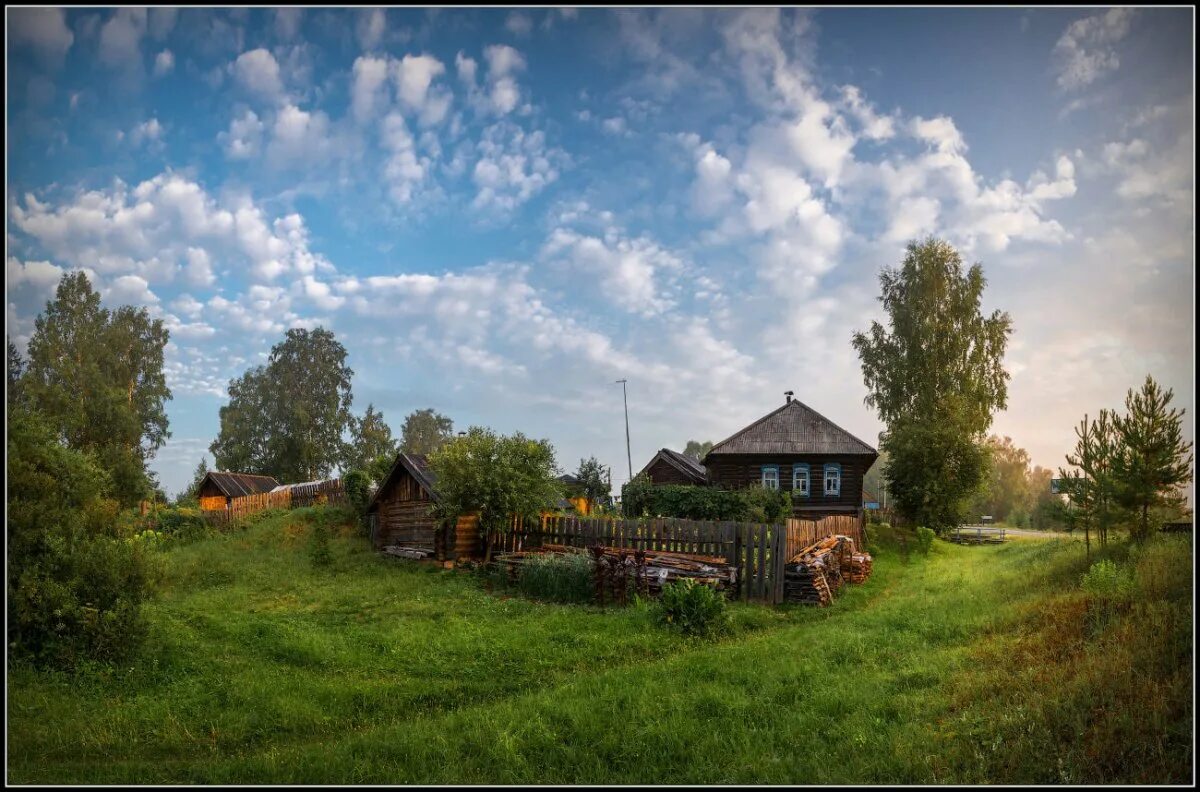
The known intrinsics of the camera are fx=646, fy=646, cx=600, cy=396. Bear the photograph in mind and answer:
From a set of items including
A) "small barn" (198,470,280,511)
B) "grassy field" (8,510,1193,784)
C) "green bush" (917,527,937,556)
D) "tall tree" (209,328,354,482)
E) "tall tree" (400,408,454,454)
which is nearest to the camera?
"grassy field" (8,510,1193,784)

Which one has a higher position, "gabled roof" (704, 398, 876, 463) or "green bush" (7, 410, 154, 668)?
"gabled roof" (704, 398, 876, 463)

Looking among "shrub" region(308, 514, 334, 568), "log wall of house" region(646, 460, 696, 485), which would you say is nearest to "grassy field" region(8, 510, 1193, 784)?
"shrub" region(308, 514, 334, 568)

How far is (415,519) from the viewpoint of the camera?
77.9 feet

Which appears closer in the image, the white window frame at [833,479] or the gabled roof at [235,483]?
the white window frame at [833,479]

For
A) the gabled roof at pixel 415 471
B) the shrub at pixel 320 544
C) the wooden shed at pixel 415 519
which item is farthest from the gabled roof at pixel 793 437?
the shrub at pixel 320 544

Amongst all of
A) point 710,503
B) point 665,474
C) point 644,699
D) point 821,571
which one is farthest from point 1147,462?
point 665,474

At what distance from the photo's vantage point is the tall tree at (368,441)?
56906mm

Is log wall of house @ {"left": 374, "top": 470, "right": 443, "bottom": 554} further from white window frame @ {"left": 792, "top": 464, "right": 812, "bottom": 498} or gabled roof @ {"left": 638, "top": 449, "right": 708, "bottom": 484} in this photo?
white window frame @ {"left": 792, "top": 464, "right": 812, "bottom": 498}

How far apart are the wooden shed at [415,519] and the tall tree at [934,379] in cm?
2361

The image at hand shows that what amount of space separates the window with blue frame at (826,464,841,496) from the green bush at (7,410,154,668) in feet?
98.2

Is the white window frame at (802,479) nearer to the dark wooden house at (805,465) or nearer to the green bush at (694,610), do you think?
the dark wooden house at (805,465)

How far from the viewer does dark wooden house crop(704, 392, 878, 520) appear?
107 ft

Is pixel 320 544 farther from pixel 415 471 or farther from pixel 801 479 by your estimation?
pixel 801 479

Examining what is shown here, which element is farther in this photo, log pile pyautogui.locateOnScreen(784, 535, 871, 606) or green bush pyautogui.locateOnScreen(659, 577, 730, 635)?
log pile pyautogui.locateOnScreen(784, 535, 871, 606)
